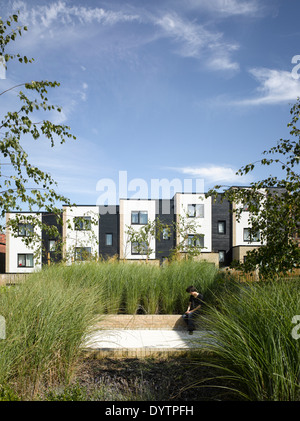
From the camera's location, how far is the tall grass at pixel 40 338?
4156 millimetres

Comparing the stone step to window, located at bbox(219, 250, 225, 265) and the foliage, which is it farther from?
window, located at bbox(219, 250, 225, 265)

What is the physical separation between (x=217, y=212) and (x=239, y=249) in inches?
174

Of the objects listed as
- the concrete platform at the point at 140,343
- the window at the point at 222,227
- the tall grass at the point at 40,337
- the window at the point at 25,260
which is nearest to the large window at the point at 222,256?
the window at the point at 222,227

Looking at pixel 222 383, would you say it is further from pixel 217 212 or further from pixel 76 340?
pixel 217 212

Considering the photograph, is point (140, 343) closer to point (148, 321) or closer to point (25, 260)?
point (148, 321)

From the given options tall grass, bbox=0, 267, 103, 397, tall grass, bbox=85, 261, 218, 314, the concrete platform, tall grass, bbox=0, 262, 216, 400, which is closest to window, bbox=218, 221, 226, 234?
tall grass, bbox=85, 261, 218, 314

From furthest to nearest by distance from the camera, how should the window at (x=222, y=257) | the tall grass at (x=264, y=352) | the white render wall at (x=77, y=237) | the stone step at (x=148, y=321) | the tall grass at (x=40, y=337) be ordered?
1. the window at (x=222, y=257)
2. the white render wall at (x=77, y=237)
3. the stone step at (x=148, y=321)
4. the tall grass at (x=40, y=337)
5. the tall grass at (x=264, y=352)

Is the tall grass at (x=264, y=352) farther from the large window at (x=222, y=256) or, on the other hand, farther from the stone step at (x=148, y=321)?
the large window at (x=222, y=256)

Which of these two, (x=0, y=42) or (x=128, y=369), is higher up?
(x=0, y=42)

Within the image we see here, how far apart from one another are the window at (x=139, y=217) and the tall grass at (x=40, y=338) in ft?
97.0

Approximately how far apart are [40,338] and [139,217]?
30786 mm

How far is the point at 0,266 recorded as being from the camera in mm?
41188

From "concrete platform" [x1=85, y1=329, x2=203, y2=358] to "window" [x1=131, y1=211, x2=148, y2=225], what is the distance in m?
26.6
